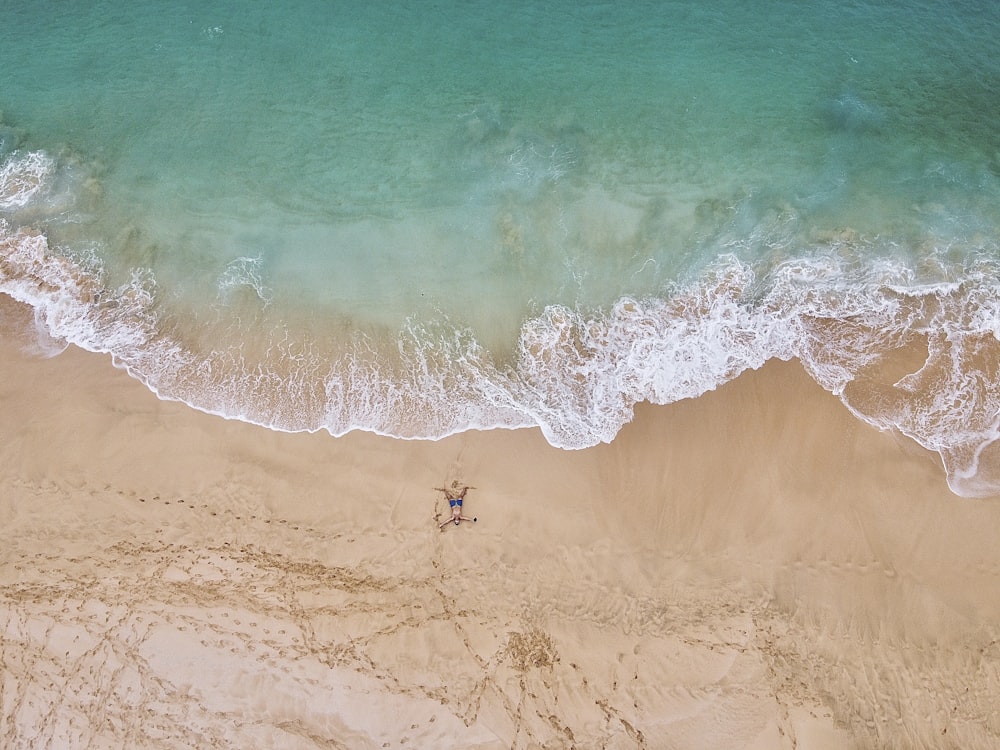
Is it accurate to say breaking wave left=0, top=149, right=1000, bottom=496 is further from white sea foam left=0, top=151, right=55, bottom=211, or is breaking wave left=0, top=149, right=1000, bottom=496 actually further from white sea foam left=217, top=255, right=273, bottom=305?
white sea foam left=0, top=151, right=55, bottom=211

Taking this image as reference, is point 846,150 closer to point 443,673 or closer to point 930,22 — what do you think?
point 930,22

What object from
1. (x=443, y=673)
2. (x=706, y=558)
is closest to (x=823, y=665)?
(x=706, y=558)

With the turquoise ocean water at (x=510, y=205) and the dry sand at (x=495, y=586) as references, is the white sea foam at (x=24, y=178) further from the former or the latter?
the dry sand at (x=495, y=586)

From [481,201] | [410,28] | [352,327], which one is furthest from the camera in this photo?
[410,28]

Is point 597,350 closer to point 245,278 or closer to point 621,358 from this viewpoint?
point 621,358

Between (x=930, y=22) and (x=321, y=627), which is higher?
(x=930, y=22)

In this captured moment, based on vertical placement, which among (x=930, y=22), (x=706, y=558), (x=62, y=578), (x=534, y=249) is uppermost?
(x=930, y=22)

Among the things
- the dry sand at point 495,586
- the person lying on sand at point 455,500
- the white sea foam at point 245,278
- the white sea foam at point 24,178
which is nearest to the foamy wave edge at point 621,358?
the dry sand at point 495,586

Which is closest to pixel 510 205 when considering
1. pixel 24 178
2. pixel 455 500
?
pixel 455 500
